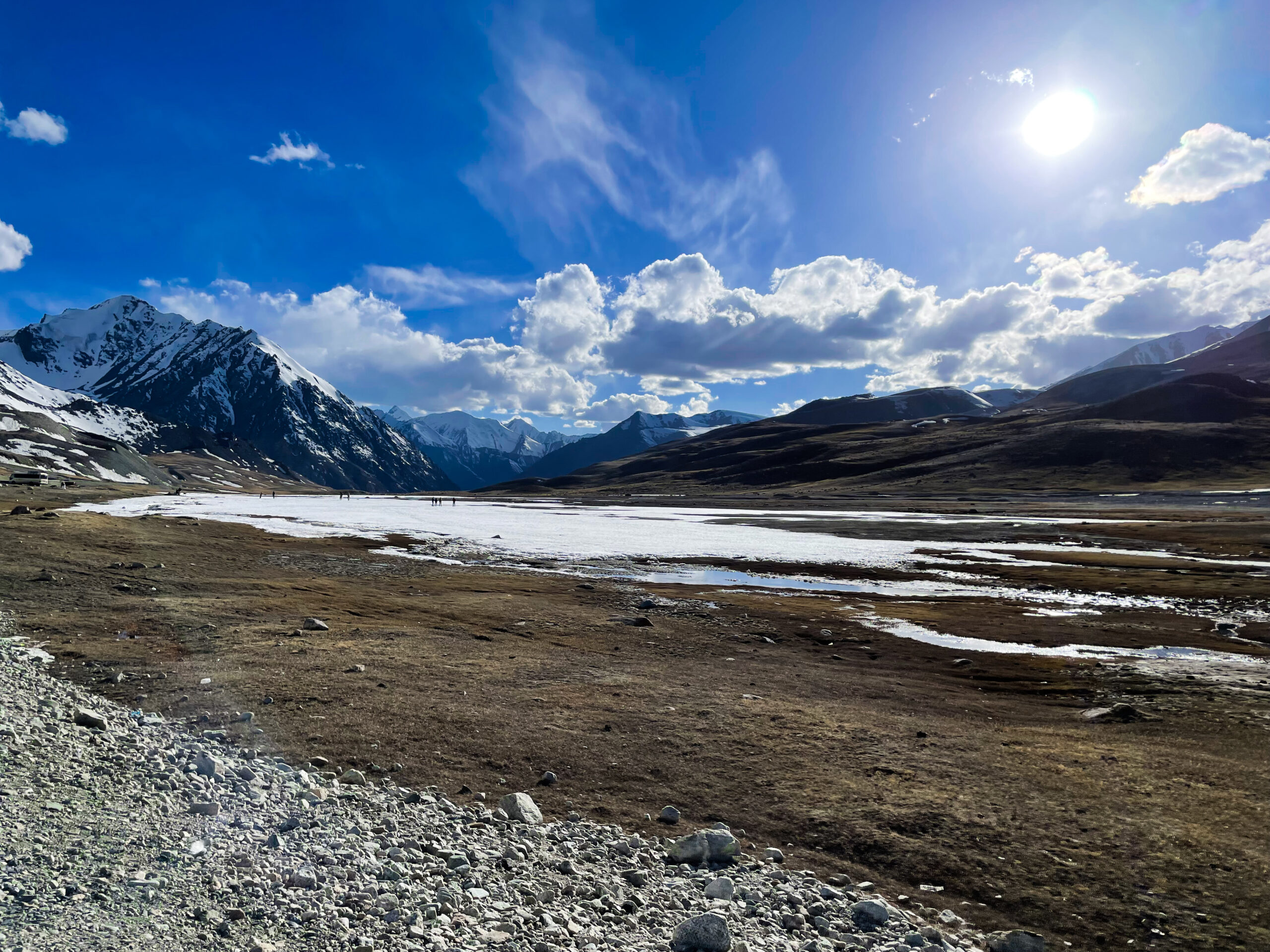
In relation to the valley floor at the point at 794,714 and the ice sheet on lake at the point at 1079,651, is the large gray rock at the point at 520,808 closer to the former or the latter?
the valley floor at the point at 794,714

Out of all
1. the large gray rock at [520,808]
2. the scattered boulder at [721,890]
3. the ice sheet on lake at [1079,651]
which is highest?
the large gray rock at [520,808]

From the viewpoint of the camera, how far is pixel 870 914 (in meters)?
8.80

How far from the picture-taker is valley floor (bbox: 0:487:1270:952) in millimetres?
10391

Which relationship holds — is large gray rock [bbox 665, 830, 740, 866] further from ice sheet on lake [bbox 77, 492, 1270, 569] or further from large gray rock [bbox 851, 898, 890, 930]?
ice sheet on lake [bbox 77, 492, 1270, 569]

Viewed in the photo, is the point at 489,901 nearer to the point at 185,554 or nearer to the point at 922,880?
the point at 922,880

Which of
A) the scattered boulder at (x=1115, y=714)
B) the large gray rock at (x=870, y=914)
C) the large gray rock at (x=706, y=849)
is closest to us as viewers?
the large gray rock at (x=870, y=914)

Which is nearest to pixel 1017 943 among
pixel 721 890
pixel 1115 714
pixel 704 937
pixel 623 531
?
pixel 721 890

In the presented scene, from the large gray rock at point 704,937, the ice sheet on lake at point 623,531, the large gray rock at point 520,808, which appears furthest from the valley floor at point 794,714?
the ice sheet on lake at point 623,531

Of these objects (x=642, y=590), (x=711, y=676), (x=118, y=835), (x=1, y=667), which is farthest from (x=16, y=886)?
(x=642, y=590)

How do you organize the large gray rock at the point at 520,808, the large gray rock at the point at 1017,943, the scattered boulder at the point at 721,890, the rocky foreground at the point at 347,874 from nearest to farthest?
the rocky foreground at the point at 347,874 → the large gray rock at the point at 1017,943 → the scattered boulder at the point at 721,890 → the large gray rock at the point at 520,808

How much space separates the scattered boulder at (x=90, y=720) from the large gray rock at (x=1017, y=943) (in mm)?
15646

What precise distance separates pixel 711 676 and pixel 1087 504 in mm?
153147

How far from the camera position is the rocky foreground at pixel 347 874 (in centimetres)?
740

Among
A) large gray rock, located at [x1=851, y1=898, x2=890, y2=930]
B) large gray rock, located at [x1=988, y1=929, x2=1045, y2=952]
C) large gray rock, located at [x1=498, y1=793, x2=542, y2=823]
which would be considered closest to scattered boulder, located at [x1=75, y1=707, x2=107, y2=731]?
large gray rock, located at [x1=498, y1=793, x2=542, y2=823]
